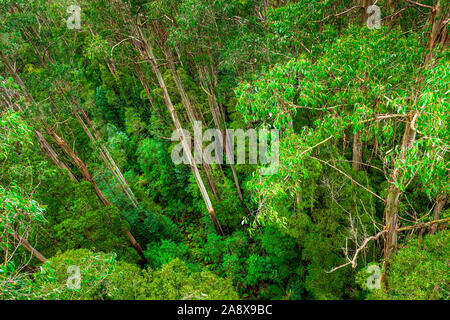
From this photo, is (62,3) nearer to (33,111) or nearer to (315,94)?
(33,111)

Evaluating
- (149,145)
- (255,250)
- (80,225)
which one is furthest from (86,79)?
(255,250)

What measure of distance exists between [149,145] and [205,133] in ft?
A: 13.4

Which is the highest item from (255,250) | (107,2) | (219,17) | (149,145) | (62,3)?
(62,3)

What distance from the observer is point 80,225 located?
7703 millimetres

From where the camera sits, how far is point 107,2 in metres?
7.83

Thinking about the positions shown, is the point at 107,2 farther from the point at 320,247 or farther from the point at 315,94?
the point at 320,247

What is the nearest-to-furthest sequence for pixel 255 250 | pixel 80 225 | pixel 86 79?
1. pixel 80 225
2. pixel 255 250
3. pixel 86 79

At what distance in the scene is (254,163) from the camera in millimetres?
12383

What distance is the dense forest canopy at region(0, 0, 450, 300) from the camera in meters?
4.24

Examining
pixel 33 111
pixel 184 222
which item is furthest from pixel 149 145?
pixel 33 111

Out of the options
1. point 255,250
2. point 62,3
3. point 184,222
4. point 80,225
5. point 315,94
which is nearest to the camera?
point 315,94

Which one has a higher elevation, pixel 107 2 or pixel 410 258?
pixel 107 2

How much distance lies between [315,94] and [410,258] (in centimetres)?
388

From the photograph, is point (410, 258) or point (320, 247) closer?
point (410, 258)
